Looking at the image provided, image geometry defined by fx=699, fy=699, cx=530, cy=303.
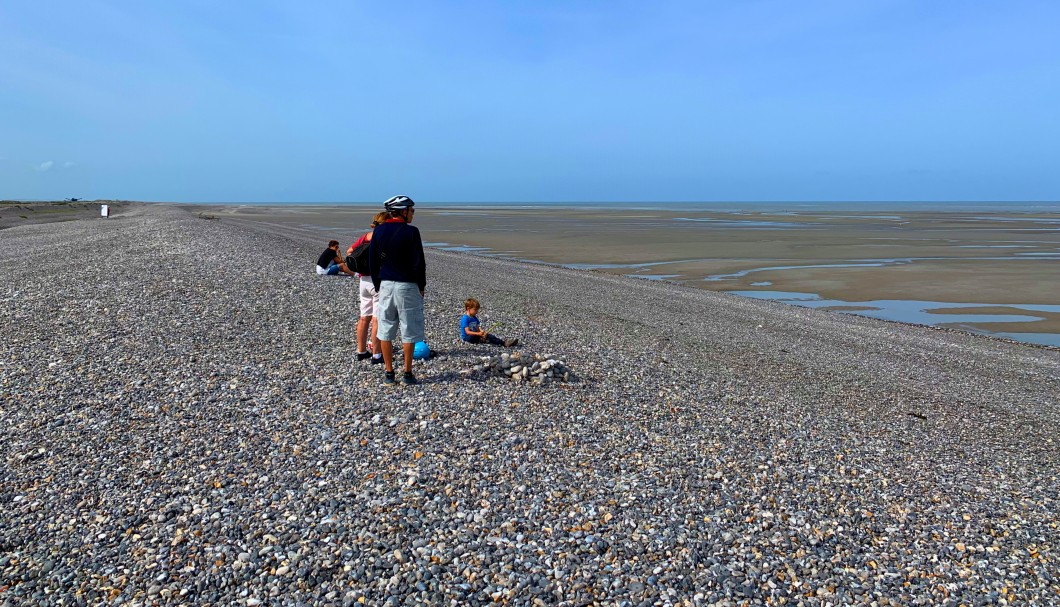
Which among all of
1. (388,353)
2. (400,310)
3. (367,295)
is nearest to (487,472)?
(400,310)

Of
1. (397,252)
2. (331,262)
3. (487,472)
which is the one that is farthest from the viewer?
(331,262)

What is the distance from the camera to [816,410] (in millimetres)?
10156

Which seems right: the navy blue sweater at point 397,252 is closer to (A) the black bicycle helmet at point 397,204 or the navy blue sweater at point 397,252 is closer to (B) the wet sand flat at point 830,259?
(A) the black bicycle helmet at point 397,204

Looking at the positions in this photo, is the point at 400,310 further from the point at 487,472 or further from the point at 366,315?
the point at 487,472

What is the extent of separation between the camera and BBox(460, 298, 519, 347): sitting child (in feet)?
39.3

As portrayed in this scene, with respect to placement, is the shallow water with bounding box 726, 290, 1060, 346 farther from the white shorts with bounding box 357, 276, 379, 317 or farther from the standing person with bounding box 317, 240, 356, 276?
the white shorts with bounding box 357, 276, 379, 317

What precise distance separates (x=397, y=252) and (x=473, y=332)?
3.58 meters

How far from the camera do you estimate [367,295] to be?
10102mm

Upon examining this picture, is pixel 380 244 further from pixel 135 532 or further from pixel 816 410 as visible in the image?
pixel 816 410

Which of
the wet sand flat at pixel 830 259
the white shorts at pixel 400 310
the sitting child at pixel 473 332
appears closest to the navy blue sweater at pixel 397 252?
the white shorts at pixel 400 310

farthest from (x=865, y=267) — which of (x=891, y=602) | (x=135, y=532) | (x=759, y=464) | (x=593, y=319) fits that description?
(x=135, y=532)

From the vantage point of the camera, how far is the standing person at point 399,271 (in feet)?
28.5

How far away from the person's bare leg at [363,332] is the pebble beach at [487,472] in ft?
1.40

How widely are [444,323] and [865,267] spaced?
28.1 meters
